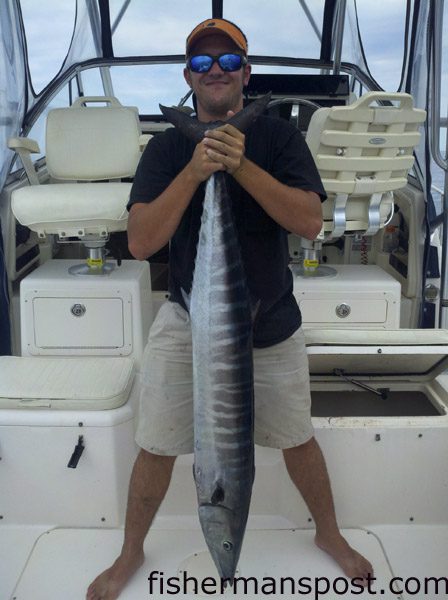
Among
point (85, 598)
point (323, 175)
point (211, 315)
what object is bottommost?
point (85, 598)

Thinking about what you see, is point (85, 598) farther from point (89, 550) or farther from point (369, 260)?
point (369, 260)

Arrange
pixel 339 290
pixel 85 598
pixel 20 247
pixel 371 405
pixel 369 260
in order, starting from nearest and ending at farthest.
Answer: pixel 85 598 < pixel 371 405 < pixel 339 290 < pixel 20 247 < pixel 369 260

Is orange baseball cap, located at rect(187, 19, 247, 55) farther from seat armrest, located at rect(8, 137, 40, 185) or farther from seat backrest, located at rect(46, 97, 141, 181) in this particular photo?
seat backrest, located at rect(46, 97, 141, 181)

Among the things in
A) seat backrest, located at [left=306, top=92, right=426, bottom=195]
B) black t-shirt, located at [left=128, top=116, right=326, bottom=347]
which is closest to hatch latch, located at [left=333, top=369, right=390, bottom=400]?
black t-shirt, located at [left=128, top=116, right=326, bottom=347]

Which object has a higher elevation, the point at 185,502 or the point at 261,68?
the point at 261,68

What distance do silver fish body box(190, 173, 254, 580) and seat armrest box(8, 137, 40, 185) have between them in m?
2.04

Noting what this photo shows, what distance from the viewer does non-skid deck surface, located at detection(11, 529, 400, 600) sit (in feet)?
5.98

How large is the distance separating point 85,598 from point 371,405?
1.25 m

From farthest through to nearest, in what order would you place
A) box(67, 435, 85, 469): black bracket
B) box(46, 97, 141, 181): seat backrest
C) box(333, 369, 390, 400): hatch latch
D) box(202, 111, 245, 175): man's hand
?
box(46, 97, 141, 181): seat backrest → box(333, 369, 390, 400): hatch latch → box(67, 435, 85, 469): black bracket → box(202, 111, 245, 175): man's hand

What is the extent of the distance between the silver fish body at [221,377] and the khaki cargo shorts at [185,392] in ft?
1.42

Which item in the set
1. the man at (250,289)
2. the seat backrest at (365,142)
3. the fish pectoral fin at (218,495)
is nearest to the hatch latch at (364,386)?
the man at (250,289)

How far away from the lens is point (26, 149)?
10.5ft

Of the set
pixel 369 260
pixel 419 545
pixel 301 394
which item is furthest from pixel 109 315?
pixel 369 260

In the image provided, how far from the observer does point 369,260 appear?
3965 mm
